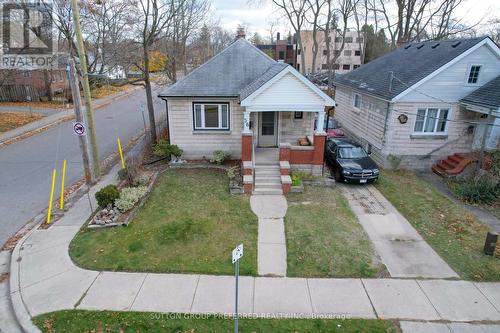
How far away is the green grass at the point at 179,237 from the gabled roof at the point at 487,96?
37.9 ft

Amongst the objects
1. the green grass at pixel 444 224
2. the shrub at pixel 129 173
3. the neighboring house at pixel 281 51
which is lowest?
the green grass at pixel 444 224

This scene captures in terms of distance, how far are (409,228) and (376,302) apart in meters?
4.41

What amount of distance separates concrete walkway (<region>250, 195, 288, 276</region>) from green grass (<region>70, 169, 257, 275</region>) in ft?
0.72

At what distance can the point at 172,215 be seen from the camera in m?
11.3

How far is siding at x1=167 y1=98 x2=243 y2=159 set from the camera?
1570 centimetres

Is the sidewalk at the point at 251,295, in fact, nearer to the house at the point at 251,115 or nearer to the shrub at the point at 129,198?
the shrub at the point at 129,198

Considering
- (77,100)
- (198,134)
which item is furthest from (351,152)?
(77,100)

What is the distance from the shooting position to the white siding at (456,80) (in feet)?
51.0

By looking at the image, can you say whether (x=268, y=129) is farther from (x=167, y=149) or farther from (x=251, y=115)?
(x=167, y=149)

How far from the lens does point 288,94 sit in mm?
13766

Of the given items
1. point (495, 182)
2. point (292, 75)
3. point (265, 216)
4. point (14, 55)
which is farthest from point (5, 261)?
point (14, 55)

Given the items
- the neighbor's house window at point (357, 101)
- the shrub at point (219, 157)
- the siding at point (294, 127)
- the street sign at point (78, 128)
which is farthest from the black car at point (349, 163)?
the street sign at point (78, 128)

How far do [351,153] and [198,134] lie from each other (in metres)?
7.52

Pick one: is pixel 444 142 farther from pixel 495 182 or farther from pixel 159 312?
pixel 159 312
